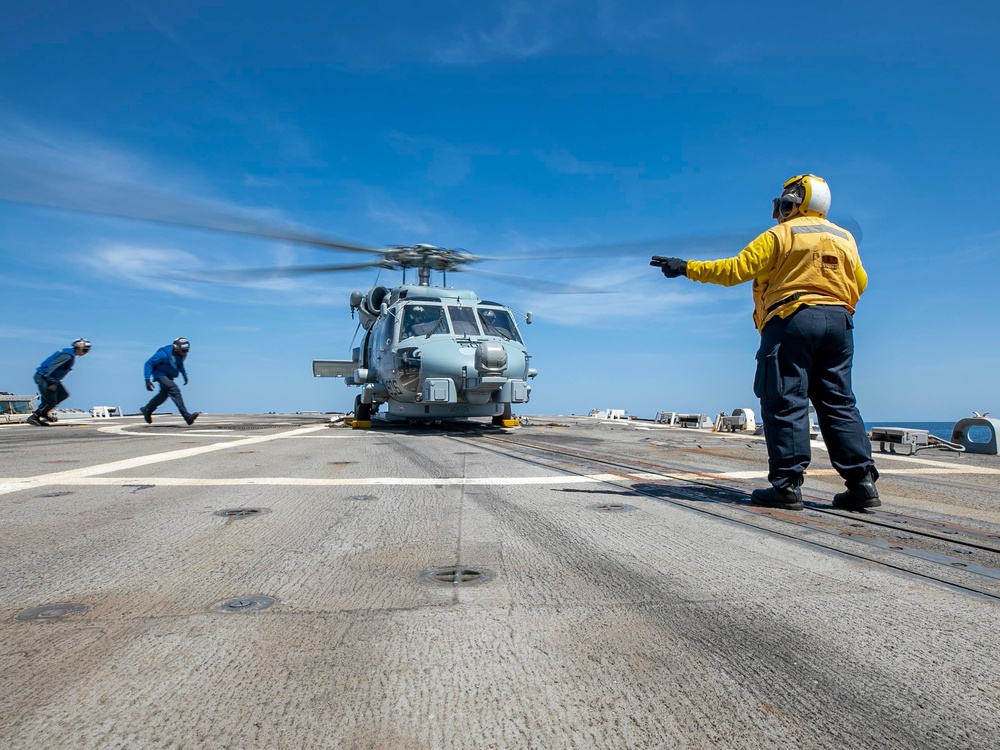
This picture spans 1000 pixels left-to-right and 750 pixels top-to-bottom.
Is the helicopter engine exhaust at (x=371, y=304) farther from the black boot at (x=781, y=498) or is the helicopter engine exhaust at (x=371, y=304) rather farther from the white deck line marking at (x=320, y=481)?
the black boot at (x=781, y=498)

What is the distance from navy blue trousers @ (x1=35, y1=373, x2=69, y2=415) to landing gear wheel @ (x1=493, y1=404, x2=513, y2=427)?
925cm

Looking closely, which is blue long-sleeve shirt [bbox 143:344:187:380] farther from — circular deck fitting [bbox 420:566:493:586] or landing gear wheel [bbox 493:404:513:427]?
circular deck fitting [bbox 420:566:493:586]

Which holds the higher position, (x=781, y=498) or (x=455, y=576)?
(x=781, y=498)

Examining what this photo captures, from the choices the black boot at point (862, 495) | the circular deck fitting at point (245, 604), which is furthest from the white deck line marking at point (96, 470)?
the black boot at point (862, 495)

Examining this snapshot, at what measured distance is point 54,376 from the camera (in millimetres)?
12531

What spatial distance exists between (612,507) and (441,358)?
7.74m

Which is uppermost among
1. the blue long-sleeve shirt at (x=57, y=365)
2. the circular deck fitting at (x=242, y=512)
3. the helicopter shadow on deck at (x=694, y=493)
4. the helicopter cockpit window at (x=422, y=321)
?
the helicopter cockpit window at (x=422, y=321)

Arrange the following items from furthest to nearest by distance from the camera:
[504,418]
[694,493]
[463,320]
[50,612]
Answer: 1. [504,418]
2. [463,320]
3. [694,493]
4. [50,612]

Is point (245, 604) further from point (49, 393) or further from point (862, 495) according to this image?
point (49, 393)

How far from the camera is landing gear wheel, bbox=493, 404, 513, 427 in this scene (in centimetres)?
1262

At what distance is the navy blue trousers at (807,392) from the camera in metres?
3.53

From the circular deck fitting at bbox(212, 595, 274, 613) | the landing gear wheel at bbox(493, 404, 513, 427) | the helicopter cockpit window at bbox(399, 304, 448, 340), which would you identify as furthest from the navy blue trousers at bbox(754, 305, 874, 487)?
the landing gear wheel at bbox(493, 404, 513, 427)

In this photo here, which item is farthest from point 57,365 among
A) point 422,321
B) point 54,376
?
point 422,321

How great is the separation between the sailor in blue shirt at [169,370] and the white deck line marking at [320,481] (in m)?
9.02
